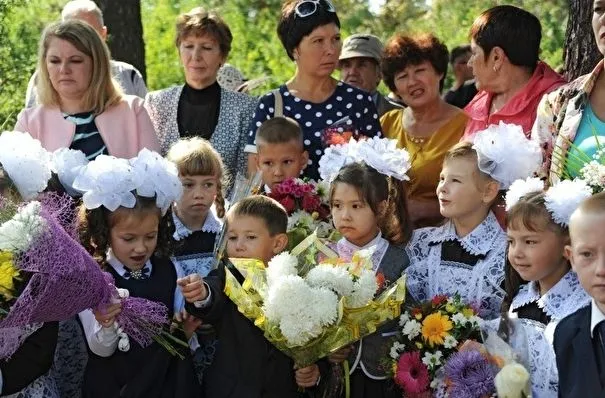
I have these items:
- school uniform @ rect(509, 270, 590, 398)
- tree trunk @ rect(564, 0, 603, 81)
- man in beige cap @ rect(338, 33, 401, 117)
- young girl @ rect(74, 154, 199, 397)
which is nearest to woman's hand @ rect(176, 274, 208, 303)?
young girl @ rect(74, 154, 199, 397)

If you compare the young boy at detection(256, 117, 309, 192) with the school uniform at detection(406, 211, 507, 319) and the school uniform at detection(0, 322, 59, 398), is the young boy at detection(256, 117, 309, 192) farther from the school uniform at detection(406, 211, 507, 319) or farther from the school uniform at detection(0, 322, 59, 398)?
the school uniform at detection(0, 322, 59, 398)

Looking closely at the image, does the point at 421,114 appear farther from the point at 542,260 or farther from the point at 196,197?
the point at 542,260

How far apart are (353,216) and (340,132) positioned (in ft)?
3.40

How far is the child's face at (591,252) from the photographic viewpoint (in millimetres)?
4453

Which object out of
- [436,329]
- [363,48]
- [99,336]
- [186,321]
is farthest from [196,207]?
[363,48]

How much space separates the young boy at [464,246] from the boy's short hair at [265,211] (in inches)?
26.5

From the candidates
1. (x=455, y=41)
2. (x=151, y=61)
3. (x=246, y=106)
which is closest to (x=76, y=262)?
(x=246, y=106)

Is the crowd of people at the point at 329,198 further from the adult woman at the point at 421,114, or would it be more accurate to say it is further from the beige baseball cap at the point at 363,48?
the beige baseball cap at the point at 363,48

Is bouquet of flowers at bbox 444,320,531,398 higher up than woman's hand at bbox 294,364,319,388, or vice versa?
bouquet of flowers at bbox 444,320,531,398

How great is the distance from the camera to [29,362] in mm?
5137

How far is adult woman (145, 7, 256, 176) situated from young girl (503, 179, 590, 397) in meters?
2.32

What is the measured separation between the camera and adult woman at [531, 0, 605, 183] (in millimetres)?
5621

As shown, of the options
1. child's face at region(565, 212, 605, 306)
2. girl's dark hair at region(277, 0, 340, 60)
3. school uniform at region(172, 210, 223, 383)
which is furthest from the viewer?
girl's dark hair at region(277, 0, 340, 60)

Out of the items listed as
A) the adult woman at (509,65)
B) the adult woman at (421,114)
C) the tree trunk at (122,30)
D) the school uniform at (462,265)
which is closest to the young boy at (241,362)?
the school uniform at (462,265)
